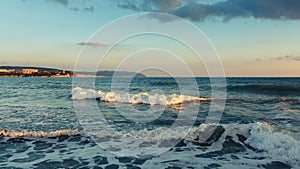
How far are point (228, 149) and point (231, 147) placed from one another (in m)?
0.27

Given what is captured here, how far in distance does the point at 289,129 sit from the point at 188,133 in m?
4.14

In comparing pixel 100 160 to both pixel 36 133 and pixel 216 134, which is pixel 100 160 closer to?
pixel 36 133

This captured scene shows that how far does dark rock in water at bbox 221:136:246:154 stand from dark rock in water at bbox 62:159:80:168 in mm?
4384

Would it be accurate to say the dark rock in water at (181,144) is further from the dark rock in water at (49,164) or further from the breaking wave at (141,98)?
the breaking wave at (141,98)

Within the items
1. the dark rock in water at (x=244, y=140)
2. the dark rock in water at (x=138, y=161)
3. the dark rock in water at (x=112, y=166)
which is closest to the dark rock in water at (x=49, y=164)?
the dark rock in water at (x=112, y=166)

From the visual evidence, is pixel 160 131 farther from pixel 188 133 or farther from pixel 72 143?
pixel 72 143

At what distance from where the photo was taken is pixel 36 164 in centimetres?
704

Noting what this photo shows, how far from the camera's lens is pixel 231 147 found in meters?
8.56

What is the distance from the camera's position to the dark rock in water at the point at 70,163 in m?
6.86

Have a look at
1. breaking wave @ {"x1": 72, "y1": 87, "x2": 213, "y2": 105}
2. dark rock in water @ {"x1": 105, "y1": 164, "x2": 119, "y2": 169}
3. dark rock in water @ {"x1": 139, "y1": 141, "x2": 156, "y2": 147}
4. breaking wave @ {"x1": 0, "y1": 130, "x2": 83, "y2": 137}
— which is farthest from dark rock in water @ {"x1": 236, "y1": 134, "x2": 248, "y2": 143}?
breaking wave @ {"x1": 72, "y1": 87, "x2": 213, "y2": 105}

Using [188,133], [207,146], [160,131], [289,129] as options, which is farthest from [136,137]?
[289,129]

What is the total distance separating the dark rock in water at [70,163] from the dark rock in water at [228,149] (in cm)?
347

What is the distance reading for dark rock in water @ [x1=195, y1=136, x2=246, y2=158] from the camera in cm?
780

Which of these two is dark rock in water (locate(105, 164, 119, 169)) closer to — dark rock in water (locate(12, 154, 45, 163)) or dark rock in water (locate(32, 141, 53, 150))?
dark rock in water (locate(12, 154, 45, 163))
